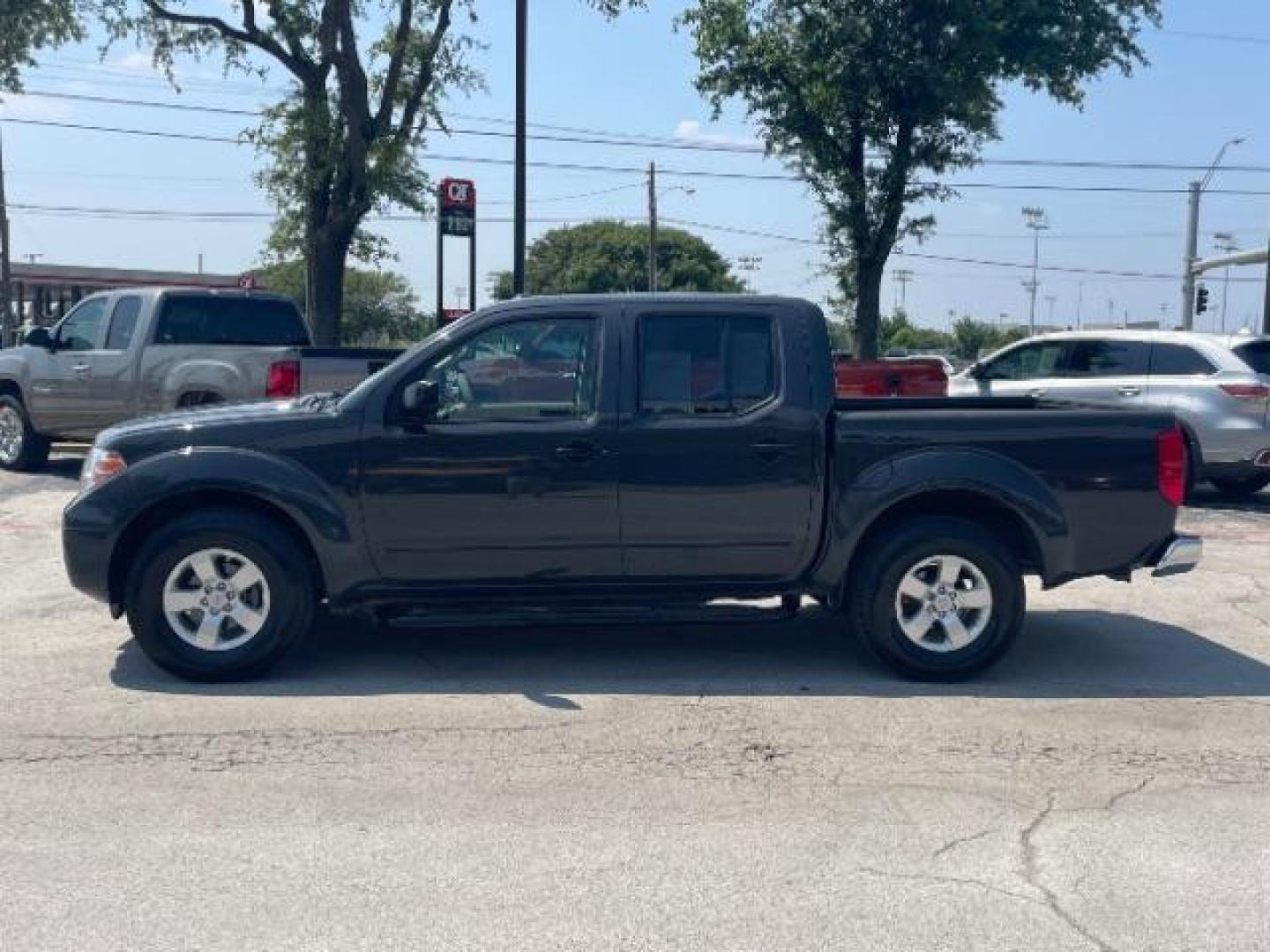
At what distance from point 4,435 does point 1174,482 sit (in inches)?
504

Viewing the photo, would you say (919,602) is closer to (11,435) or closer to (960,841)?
(960,841)

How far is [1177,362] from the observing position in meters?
13.6

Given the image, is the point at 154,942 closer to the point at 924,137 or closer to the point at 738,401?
the point at 738,401

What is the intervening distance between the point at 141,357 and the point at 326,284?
22.5 feet

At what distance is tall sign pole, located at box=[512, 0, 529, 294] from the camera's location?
17.9 m

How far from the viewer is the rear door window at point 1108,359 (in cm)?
1382

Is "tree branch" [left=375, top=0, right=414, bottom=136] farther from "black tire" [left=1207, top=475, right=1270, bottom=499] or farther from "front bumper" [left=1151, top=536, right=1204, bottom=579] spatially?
"front bumper" [left=1151, top=536, right=1204, bottom=579]

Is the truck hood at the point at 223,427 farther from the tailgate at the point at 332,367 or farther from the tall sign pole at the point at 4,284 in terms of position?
the tall sign pole at the point at 4,284

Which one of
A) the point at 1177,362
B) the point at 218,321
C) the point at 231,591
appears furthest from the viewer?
the point at 218,321

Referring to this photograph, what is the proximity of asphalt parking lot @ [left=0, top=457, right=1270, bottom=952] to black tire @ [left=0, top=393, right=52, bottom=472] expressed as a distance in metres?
7.91

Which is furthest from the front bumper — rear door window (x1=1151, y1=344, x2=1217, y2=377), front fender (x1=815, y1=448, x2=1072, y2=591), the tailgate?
rear door window (x1=1151, y1=344, x2=1217, y2=377)

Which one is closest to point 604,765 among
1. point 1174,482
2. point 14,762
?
point 14,762

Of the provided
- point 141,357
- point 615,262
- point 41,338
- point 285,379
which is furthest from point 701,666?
point 615,262

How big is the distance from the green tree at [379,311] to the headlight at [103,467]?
65644mm
